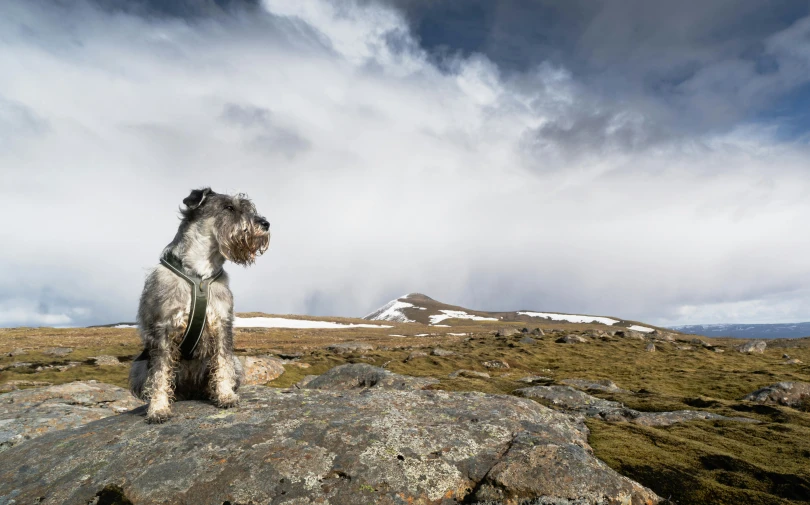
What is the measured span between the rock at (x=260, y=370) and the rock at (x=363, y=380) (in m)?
8.98

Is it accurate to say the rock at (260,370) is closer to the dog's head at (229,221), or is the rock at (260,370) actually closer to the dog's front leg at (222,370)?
the dog's front leg at (222,370)

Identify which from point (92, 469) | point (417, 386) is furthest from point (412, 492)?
point (417, 386)

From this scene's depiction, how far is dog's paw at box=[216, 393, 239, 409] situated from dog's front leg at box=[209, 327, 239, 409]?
0.05ft

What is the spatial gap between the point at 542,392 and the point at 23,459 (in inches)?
454

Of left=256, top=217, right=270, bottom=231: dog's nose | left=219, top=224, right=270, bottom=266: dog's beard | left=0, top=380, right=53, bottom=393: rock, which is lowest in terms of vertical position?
left=0, top=380, right=53, bottom=393: rock

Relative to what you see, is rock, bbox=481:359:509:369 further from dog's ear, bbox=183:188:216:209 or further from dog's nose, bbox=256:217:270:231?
dog's ear, bbox=183:188:216:209

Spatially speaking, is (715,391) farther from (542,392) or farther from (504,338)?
(504,338)

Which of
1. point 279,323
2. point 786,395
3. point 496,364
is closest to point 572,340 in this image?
point 496,364

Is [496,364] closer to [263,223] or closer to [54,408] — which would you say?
[54,408]

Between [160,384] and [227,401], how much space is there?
1.05 metres

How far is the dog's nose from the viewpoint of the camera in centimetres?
749

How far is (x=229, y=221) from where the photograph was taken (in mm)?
7121

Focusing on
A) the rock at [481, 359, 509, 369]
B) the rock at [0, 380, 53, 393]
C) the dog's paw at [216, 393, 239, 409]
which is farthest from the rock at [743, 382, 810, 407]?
the rock at [0, 380, 53, 393]

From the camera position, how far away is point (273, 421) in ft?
19.0
